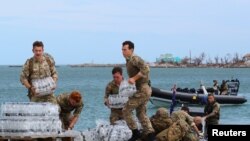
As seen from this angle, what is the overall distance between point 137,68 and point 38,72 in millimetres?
1534

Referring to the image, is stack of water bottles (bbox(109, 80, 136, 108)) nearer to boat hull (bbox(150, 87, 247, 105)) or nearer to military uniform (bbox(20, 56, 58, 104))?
military uniform (bbox(20, 56, 58, 104))

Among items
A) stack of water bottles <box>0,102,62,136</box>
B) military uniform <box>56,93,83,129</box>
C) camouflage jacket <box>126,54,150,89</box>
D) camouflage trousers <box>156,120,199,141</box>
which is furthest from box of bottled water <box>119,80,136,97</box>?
stack of water bottles <box>0,102,62,136</box>

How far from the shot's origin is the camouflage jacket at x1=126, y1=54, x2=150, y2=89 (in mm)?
11102

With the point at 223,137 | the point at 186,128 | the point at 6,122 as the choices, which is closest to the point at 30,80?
the point at 6,122

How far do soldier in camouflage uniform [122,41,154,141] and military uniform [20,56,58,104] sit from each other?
117 cm

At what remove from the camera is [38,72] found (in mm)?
11055

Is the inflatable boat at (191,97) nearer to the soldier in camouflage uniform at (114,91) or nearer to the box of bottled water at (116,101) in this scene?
the soldier in camouflage uniform at (114,91)

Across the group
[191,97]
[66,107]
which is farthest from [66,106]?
[191,97]

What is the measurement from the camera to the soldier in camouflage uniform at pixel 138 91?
1112cm

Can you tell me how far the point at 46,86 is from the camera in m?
11.0

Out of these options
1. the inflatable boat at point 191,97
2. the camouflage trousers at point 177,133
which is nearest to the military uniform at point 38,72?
the camouflage trousers at point 177,133

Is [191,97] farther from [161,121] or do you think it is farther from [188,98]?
[161,121]

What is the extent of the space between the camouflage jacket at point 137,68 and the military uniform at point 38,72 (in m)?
1.18

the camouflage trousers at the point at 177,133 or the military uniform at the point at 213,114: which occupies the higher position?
the camouflage trousers at the point at 177,133
